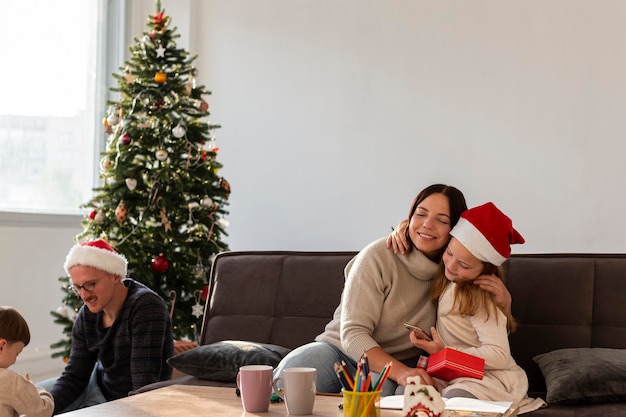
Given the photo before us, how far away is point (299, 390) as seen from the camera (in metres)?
1.81

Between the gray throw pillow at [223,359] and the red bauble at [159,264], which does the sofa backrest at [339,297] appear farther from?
the red bauble at [159,264]

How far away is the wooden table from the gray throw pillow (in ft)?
2.12

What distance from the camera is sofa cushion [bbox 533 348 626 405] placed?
2449 millimetres

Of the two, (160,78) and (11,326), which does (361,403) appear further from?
(160,78)

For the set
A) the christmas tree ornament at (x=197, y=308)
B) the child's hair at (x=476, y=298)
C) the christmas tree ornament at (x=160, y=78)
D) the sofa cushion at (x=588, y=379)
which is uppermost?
the christmas tree ornament at (x=160, y=78)

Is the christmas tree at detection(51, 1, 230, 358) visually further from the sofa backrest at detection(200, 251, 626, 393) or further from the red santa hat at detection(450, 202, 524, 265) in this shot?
the red santa hat at detection(450, 202, 524, 265)

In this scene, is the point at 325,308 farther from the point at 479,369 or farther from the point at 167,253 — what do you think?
the point at 167,253

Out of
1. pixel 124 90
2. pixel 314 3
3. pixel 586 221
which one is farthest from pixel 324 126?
pixel 586 221

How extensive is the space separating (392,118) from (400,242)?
228 centimetres

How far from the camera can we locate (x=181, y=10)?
18.0 ft

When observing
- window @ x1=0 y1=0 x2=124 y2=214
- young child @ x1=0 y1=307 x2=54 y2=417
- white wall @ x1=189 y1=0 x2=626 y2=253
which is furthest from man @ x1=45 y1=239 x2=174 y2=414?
white wall @ x1=189 y1=0 x2=626 y2=253

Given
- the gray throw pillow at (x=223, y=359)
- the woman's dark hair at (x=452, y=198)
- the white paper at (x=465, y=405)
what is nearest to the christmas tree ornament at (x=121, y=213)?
the gray throw pillow at (x=223, y=359)

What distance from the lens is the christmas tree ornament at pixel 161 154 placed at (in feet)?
13.8

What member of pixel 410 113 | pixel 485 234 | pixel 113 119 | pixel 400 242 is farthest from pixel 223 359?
pixel 410 113
